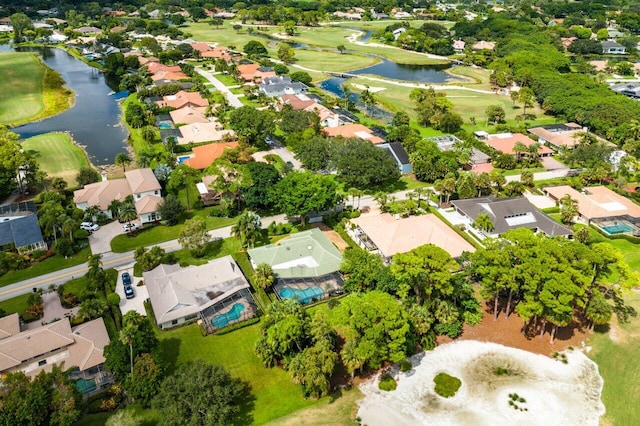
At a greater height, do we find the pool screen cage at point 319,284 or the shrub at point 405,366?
the shrub at point 405,366

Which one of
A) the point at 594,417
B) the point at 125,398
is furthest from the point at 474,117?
the point at 125,398

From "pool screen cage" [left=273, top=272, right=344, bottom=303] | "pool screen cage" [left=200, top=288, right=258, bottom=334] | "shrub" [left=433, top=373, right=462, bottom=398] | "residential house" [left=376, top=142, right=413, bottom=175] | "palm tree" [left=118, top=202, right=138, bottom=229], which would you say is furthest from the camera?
"residential house" [left=376, top=142, right=413, bottom=175]

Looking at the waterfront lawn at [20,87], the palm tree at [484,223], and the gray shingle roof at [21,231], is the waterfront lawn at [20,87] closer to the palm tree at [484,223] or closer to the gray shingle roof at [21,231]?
the gray shingle roof at [21,231]

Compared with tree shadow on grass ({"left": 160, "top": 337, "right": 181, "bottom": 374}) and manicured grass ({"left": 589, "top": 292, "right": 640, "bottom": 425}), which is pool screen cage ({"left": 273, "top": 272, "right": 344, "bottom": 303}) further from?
manicured grass ({"left": 589, "top": 292, "right": 640, "bottom": 425})

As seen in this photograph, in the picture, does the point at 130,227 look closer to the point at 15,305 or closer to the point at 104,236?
the point at 104,236

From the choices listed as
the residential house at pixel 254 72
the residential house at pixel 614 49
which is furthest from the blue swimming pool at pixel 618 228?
the residential house at pixel 614 49

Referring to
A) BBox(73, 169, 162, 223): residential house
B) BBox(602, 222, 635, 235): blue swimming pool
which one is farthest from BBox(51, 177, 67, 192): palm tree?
BBox(602, 222, 635, 235): blue swimming pool

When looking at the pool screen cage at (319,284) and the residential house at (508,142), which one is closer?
the pool screen cage at (319,284)
